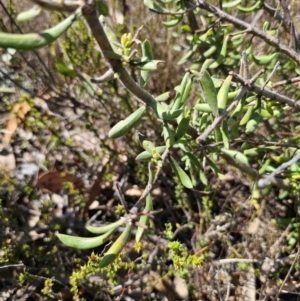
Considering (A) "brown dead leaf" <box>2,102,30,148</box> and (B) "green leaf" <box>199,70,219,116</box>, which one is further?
(A) "brown dead leaf" <box>2,102,30,148</box>

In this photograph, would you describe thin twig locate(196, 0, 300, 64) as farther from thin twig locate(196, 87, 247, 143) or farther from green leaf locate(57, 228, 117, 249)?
green leaf locate(57, 228, 117, 249)

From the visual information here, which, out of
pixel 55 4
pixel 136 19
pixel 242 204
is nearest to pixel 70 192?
pixel 242 204

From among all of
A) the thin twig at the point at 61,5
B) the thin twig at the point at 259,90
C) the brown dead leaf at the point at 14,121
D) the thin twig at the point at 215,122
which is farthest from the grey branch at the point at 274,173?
the brown dead leaf at the point at 14,121

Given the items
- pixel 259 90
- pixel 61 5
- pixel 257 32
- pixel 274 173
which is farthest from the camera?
pixel 257 32

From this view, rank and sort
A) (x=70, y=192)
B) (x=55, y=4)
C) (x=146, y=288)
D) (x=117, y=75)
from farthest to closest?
1. (x=70, y=192)
2. (x=146, y=288)
3. (x=117, y=75)
4. (x=55, y=4)

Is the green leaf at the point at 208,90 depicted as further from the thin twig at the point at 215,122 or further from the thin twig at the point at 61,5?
the thin twig at the point at 61,5

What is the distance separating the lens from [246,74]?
4.11ft

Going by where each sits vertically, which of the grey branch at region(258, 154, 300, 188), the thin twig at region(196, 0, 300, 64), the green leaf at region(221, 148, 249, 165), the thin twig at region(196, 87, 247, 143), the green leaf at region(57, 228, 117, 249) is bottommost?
the green leaf at region(57, 228, 117, 249)

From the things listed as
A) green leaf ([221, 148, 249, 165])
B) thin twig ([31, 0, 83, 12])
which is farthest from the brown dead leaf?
thin twig ([31, 0, 83, 12])

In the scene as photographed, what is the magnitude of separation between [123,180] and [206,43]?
3.30 feet

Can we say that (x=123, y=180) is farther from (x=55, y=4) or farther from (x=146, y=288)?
(x=55, y=4)

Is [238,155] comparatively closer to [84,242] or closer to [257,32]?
[257,32]

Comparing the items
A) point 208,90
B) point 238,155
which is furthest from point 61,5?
point 238,155

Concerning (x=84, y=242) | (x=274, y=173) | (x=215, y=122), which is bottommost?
(x=84, y=242)
